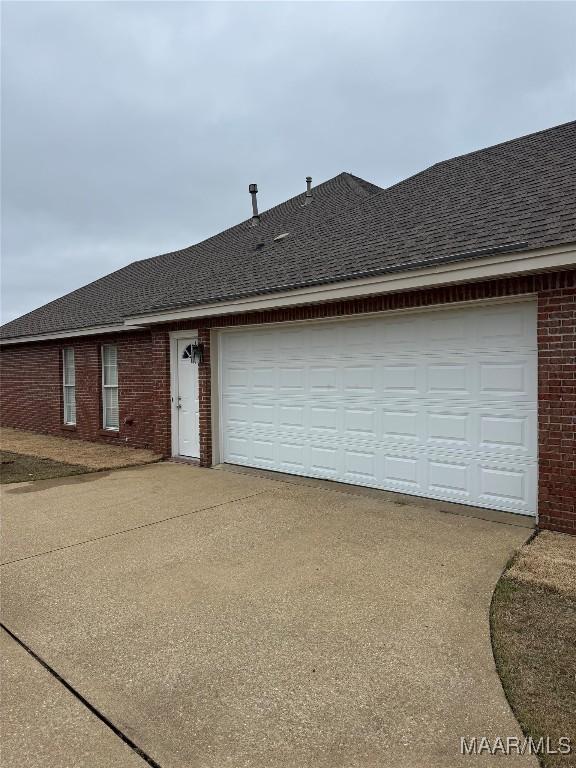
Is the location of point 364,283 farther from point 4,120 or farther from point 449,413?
point 4,120

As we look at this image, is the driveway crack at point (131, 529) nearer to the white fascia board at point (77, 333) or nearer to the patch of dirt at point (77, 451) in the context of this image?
the patch of dirt at point (77, 451)

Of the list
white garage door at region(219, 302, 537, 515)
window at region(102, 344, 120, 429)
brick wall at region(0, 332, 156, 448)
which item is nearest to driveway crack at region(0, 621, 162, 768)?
white garage door at region(219, 302, 537, 515)

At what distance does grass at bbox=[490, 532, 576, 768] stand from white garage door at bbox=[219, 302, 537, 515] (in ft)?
5.14

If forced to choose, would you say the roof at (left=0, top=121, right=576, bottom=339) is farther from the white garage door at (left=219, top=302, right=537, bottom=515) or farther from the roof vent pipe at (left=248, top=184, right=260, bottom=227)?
the roof vent pipe at (left=248, top=184, right=260, bottom=227)

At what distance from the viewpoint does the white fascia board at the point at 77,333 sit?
11.3m

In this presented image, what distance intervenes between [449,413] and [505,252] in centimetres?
205

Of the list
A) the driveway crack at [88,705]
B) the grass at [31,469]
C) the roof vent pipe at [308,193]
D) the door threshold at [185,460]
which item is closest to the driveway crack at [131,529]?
the driveway crack at [88,705]

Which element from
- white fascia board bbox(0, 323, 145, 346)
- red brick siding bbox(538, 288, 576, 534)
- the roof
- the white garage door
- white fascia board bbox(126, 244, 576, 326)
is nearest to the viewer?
white fascia board bbox(126, 244, 576, 326)

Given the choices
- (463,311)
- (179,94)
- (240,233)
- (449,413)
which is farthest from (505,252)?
(179,94)

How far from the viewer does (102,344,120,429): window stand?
40.6 feet

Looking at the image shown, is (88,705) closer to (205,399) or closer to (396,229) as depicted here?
(205,399)

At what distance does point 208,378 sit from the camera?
29.9 feet

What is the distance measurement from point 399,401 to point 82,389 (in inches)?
367

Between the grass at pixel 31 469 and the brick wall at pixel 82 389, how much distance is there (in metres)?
2.05
